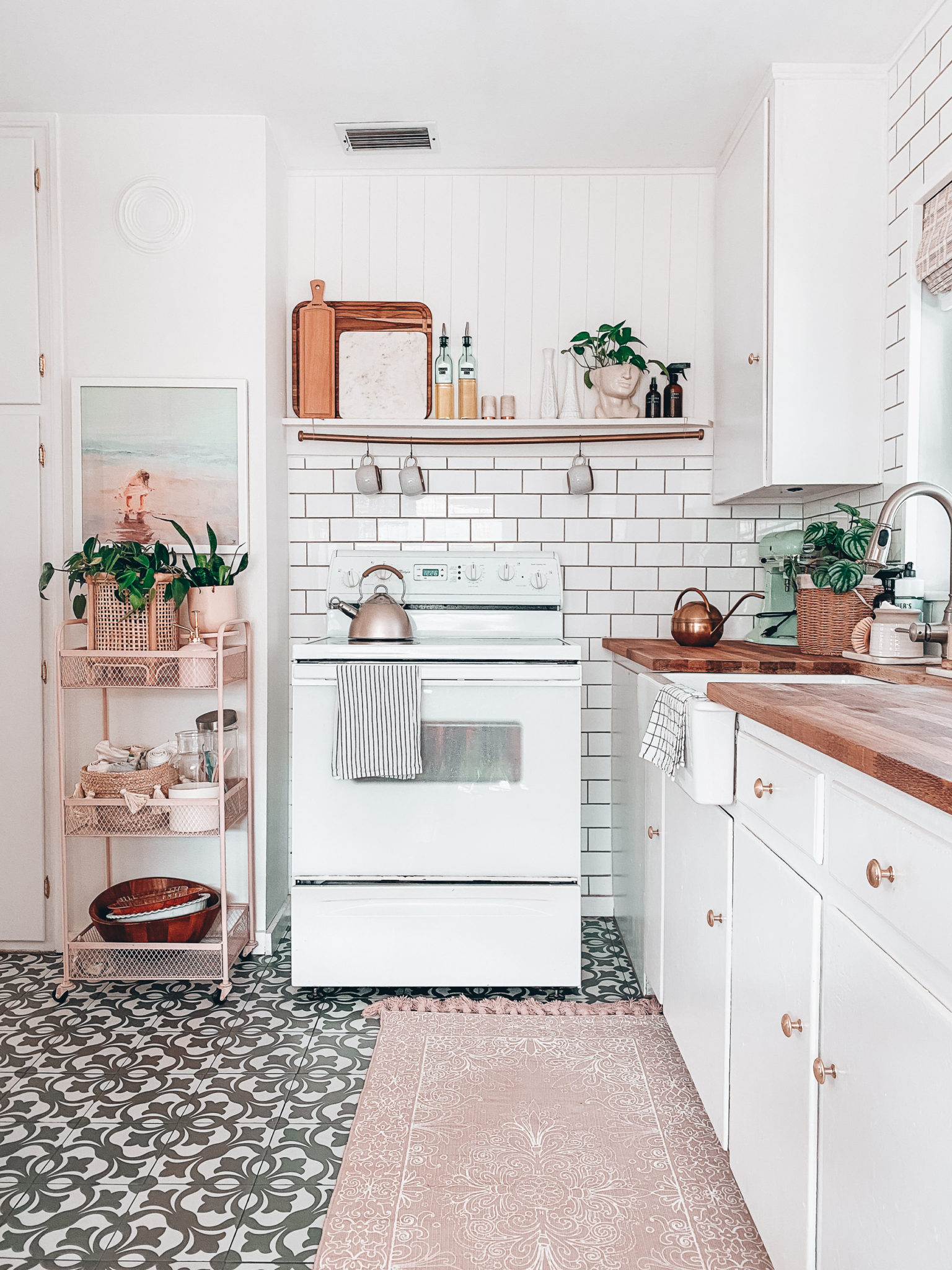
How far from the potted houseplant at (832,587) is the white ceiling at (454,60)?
1206 millimetres

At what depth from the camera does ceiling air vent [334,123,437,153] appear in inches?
106

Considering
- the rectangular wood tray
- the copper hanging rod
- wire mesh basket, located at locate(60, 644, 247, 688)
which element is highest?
the rectangular wood tray

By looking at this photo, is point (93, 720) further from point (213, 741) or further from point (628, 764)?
point (628, 764)

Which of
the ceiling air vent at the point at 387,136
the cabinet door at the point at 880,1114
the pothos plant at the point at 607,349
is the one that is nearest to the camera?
the cabinet door at the point at 880,1114

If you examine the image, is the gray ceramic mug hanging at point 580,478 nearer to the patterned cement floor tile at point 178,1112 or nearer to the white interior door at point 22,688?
the patterned cement floor tile at point 178,1112

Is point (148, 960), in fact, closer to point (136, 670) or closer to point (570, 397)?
point (136, 670)

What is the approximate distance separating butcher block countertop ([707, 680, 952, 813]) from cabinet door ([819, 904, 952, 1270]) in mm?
200

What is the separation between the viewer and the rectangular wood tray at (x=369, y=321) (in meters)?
2.96

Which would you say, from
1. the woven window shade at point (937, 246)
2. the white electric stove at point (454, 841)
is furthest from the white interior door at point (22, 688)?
the woven window shade at point (937, 246)

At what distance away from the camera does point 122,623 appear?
2477mm

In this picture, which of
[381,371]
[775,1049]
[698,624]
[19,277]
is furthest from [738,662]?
[19,277]

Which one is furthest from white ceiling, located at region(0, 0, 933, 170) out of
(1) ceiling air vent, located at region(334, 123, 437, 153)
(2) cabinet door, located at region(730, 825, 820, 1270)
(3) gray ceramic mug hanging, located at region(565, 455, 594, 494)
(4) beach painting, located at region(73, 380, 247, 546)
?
(2) cabinet door, located at region(730, 825, 820, 1270)

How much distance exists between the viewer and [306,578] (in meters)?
3.05

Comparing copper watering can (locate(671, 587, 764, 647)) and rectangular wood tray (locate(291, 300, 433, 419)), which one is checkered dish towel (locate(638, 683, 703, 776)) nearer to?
copper watering can (locate(671, 587, 764, 647))
